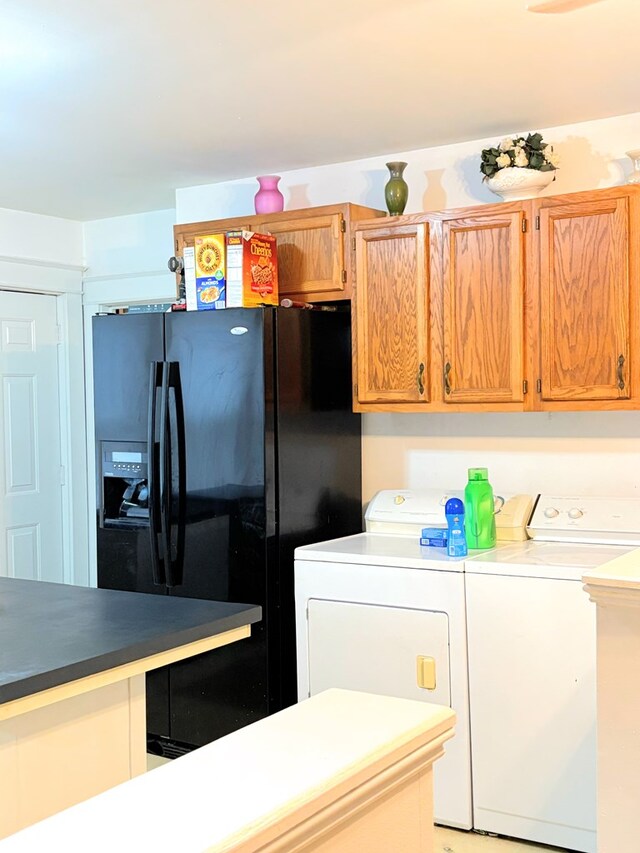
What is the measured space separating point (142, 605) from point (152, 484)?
1.53 meters

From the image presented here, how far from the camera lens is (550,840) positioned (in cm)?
294

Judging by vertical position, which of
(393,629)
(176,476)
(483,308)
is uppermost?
(483,308)

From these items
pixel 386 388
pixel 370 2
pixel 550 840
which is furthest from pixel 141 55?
pixel 550 840

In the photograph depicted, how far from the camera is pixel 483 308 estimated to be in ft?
11.0

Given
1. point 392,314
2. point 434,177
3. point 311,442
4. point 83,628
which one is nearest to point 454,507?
point 311,442

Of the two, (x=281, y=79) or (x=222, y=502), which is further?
(x=222, y=502)

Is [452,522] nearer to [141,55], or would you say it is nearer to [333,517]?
[333,517]

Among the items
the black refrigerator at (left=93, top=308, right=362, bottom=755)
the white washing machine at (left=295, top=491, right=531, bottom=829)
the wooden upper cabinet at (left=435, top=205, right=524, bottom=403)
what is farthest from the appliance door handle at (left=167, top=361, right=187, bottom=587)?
the wooden upper cabinet at (left=435, top=205, right=524, bottom=403)

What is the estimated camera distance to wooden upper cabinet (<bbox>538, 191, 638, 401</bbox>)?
3.10 meters

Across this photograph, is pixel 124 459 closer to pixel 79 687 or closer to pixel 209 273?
pixel 209 273

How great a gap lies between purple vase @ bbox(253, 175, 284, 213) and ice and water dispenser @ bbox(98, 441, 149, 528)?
3.49 ft

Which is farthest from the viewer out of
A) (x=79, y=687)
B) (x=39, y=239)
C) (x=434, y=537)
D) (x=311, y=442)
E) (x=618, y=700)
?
(x=39, y=239)

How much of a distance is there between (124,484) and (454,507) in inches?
52.6

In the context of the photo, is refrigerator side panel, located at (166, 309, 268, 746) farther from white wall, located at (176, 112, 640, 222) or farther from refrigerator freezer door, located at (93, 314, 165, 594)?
white wall, located at (176, 112, 640, 222)
